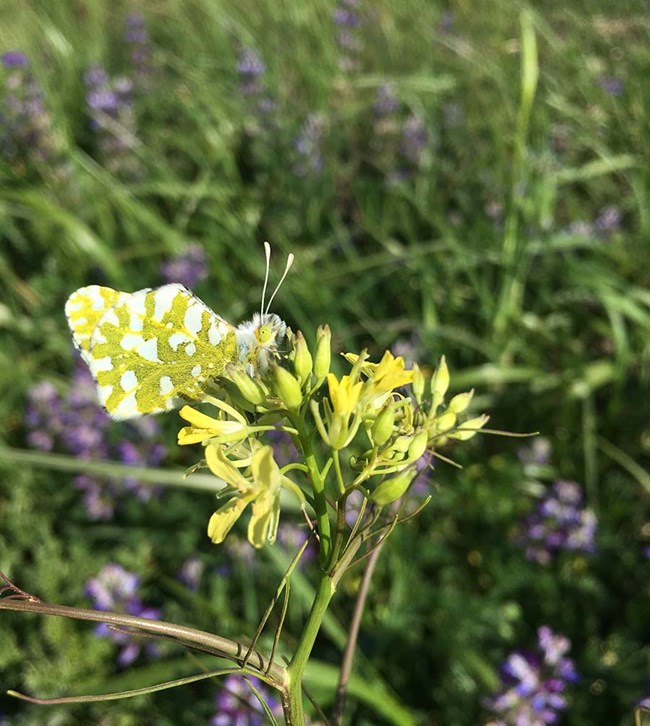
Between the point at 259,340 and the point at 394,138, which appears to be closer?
the point at 259,340

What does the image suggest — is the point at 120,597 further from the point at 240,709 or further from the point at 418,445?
the point at 418,445

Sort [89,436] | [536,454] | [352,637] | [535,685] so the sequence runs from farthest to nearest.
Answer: [89,436]
[536,454]
[535,685]
[352,637]

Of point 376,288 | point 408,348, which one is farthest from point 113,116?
point 408,348

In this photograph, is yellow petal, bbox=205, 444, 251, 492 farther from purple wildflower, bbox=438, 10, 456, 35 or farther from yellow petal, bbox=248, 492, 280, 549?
purple wildflower, bbox=438, 10, 456, 35

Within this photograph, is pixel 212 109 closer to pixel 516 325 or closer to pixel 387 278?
pixel 387 278

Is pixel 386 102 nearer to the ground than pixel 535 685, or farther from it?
farther from it

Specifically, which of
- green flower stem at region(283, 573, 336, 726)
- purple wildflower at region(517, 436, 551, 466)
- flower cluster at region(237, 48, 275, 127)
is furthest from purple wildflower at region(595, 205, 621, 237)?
green flower stem at region(283, 573, 336, 726)

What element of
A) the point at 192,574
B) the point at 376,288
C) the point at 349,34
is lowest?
the point at 192,574

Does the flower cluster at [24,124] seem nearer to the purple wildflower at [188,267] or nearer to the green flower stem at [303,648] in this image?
the purple wildflower at [188,267]
